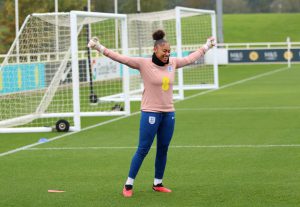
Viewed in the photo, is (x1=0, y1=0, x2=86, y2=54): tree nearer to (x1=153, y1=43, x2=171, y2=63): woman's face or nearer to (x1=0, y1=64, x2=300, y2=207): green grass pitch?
(x1=0, y1=64, x2=300, y2=207): green grass pitch

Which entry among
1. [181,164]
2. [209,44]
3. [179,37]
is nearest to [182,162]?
[181,164]

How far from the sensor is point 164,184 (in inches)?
476

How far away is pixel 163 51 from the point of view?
1116cm

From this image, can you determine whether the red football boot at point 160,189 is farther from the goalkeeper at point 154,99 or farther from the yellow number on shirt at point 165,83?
the yellow number on shirt at point 165,83

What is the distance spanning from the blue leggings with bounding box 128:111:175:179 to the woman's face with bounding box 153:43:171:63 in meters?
0.66

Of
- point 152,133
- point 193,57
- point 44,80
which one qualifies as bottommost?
point 152,133

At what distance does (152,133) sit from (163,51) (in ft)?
3.22

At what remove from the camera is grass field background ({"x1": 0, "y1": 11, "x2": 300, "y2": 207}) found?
36.6ft

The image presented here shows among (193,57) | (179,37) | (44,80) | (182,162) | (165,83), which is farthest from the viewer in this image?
(179,37)

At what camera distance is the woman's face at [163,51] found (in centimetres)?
1112

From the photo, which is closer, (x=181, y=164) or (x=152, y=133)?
(x=152, y=133)

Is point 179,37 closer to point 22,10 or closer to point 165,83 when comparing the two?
point 22,10

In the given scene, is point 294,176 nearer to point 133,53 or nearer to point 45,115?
point 45,115

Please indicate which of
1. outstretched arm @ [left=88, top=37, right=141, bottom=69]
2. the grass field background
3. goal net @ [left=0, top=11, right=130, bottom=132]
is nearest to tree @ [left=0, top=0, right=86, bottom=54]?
goal net @ [left=0, top=11, right=130, bottom=132]
